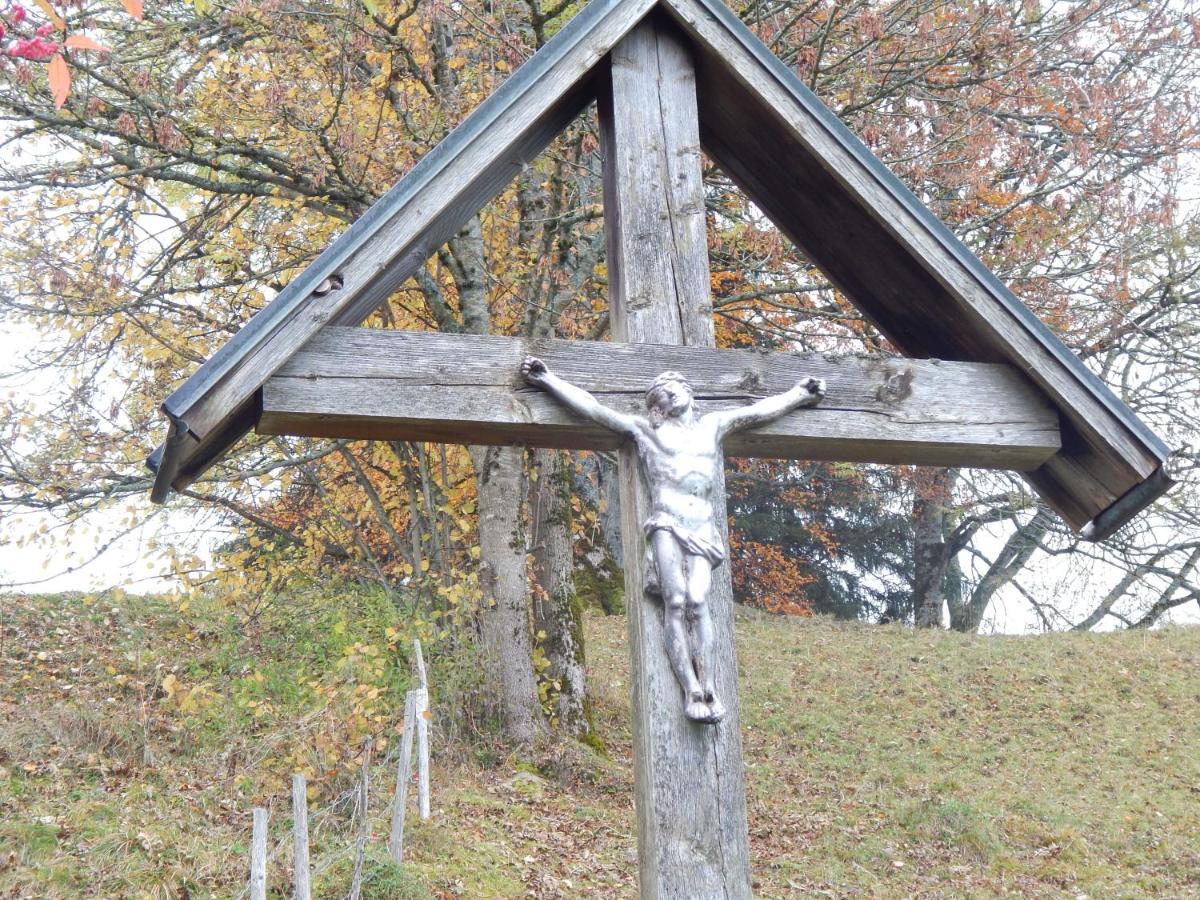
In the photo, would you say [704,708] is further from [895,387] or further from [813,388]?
[895,387]

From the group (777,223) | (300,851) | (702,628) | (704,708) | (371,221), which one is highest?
(777,223)

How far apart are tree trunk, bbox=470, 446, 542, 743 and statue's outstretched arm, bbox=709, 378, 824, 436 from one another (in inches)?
246

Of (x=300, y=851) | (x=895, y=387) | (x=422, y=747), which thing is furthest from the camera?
(x=422, y=747)

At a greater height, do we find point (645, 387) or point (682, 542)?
point (645, 387)

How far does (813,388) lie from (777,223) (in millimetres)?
913

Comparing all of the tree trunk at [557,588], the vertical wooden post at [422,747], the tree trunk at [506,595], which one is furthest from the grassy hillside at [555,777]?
the tree trunk at [557,588]

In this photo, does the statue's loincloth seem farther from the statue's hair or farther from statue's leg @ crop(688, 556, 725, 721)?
the statue's hair

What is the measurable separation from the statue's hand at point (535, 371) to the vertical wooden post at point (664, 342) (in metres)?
0.36

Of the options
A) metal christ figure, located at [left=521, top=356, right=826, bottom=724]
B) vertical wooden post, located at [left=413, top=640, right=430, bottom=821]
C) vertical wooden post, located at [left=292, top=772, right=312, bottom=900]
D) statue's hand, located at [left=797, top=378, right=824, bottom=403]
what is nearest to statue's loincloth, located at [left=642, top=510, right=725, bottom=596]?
metal christ figure, located at [left=521, top=356, right=826, bottom=724]

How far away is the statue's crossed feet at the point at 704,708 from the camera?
3.21m

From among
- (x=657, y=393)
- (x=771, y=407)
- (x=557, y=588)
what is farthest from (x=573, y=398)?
(x=557, y=588)

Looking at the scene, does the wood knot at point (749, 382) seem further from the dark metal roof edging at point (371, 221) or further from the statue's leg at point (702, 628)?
the dark metal roof edging at point (371, 221)

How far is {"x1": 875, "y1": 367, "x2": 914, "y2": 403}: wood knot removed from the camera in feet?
12.7

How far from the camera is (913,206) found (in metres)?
3.82
